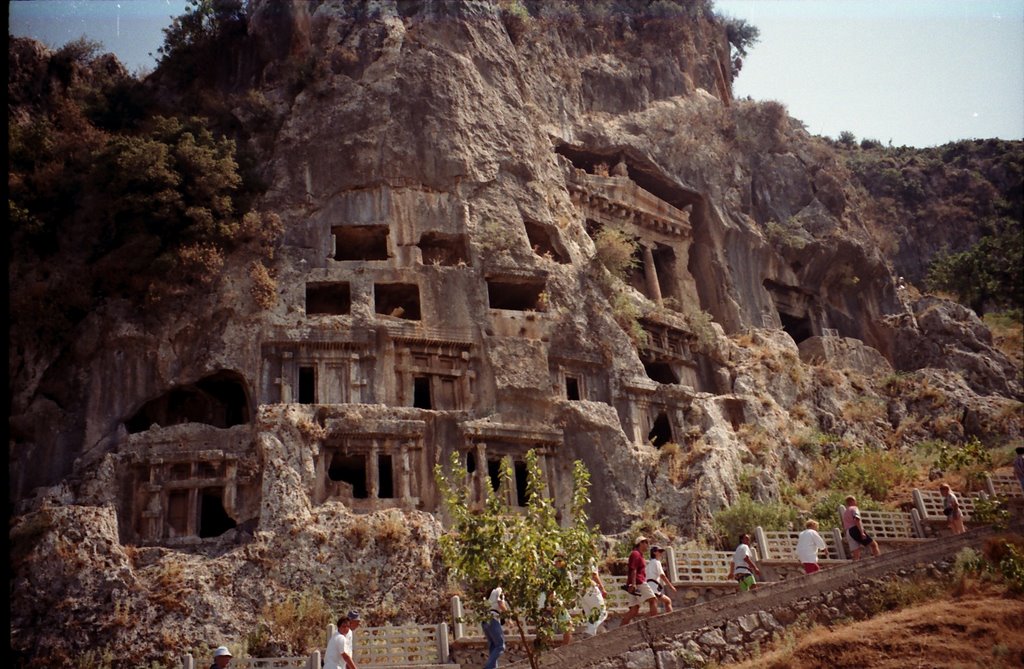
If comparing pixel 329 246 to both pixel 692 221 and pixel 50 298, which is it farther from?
pixel 692 221

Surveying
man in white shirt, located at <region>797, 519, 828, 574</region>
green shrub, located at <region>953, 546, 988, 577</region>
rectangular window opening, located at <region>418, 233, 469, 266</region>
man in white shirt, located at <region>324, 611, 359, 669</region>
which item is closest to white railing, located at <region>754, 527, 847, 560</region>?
man in white shirt, located at <region>797, 519, 828, 574</region>

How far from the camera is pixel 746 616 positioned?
57.2ft

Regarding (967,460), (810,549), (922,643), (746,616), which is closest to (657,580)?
(746,616)

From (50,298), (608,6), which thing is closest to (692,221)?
(608,6)

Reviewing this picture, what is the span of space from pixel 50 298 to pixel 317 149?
887cm

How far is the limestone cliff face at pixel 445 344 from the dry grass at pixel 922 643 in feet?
28.4

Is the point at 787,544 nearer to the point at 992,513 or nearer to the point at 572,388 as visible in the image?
the point at 992,513

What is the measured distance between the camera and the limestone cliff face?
2283 cm

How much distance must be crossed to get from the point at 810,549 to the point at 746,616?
2693 mm

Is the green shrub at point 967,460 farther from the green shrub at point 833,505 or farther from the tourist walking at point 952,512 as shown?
the tourist walking at point 952,512

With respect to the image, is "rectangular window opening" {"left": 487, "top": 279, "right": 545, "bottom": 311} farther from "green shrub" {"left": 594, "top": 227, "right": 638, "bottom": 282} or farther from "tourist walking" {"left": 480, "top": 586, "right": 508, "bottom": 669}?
"tourist walking" {"left": 480, "top": 586, "right": 508, "bottom": 669}

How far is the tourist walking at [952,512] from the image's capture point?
70.3ft

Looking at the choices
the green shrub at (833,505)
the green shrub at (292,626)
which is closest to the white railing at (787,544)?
the green shrub at (833,505)

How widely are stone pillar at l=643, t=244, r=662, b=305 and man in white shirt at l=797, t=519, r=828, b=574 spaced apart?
52.3ft
